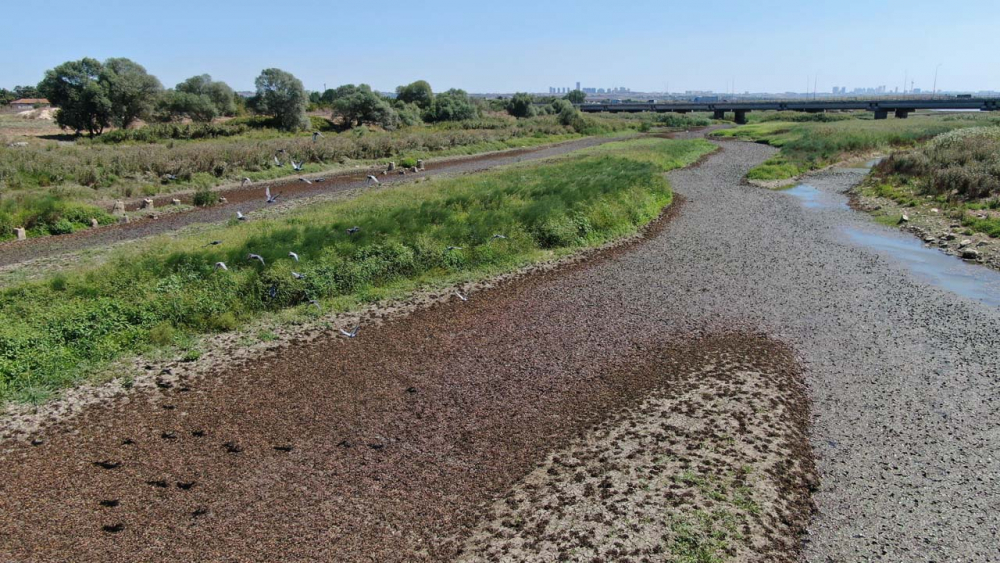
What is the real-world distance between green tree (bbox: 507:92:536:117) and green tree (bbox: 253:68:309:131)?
49.9 metres

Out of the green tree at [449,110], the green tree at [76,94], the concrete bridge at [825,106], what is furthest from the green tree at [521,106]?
the green tree at [76,94]

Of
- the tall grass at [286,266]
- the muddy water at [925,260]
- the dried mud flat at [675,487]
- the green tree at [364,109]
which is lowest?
the dried mud flat at [675,487]

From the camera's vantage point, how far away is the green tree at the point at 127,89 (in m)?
55.2

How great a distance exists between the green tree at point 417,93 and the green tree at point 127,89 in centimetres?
3752

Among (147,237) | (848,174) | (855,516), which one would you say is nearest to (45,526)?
(855,516)

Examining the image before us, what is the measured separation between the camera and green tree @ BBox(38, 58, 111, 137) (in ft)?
173

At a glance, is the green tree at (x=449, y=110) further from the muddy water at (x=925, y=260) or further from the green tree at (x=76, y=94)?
the muddy water at (x=925, y=260)

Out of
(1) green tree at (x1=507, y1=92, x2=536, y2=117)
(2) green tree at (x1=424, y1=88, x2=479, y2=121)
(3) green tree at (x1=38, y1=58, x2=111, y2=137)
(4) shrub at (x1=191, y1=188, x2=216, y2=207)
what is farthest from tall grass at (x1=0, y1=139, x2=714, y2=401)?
(1) green tree at (x1=507, y1=92, x2=536, y2=117)

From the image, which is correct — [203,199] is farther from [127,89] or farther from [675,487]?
[127,89]

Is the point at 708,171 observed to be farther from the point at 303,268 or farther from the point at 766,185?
the point at 303,268

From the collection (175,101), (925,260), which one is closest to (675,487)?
(925,260)

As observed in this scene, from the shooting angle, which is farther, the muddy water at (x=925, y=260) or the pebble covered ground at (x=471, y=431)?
the muddy water at (x=925, y=260)

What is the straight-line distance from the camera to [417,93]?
91000 mm

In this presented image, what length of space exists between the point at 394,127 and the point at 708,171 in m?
39.4
